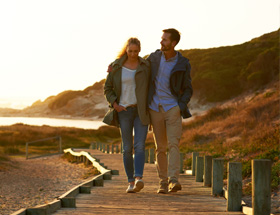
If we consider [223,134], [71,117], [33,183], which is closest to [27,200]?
[33,183]

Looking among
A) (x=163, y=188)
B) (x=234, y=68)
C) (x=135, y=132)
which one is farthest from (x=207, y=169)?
(x=234, y=68)

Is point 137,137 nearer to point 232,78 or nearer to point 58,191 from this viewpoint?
point 58,191

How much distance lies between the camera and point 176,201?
5.56 meters

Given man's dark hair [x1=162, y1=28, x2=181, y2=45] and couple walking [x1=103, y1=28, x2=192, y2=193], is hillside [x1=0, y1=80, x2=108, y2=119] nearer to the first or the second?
couple walking [x1=103, y1=28, x2=192, y2=193]

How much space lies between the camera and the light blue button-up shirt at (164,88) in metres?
6.08

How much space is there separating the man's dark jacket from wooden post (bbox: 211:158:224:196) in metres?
0.80

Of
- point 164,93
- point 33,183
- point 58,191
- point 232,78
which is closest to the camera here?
point 164,93

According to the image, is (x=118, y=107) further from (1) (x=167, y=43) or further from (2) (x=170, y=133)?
(1) (x=167, y=43)

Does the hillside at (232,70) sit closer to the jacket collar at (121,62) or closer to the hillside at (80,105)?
the hillside at (80,105)

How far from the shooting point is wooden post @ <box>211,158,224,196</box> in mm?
6127

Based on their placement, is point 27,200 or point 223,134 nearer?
point 27,200

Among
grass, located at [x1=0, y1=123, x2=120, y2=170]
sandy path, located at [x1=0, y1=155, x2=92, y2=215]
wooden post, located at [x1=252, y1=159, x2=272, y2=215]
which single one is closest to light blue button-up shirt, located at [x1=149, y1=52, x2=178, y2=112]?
wooden post, located at [x1=252, y1=159, x2=272, y2=215]

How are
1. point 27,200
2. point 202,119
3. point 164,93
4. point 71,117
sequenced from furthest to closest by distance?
point 71,117 < point 202,119 < point 27,200 < point 164,93

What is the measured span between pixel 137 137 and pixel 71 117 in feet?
411
